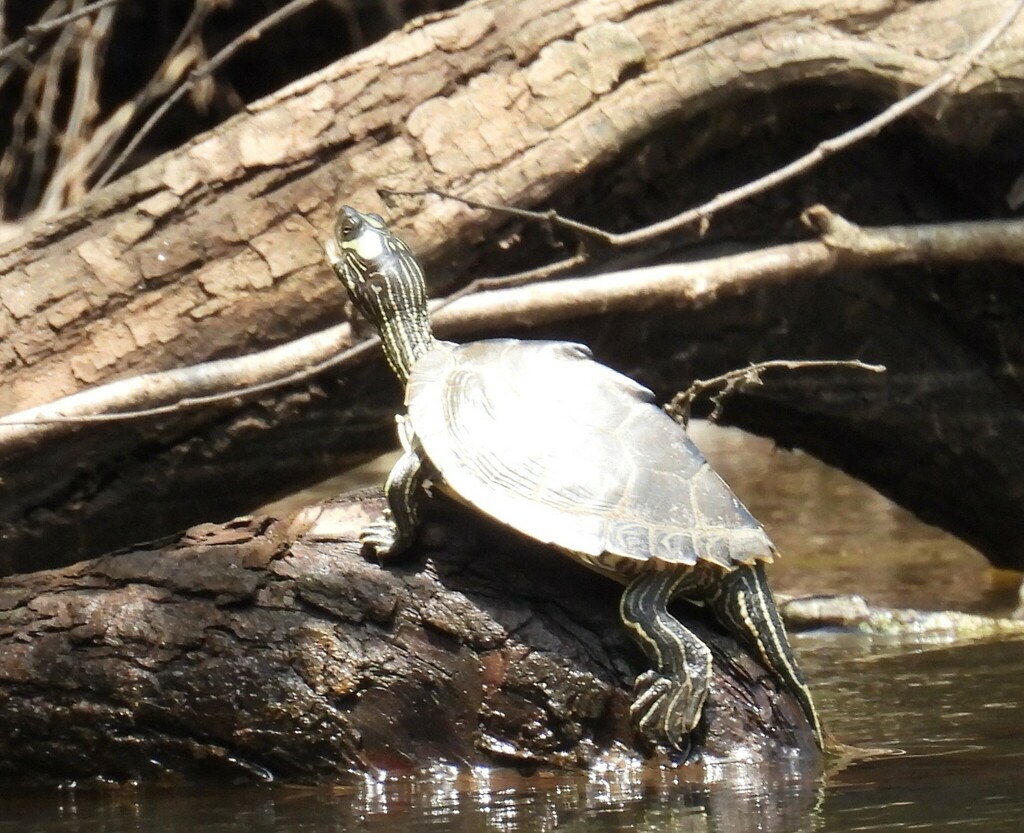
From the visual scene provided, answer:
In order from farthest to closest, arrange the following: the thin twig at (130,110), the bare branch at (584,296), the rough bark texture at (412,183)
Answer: the thin twig at (130,110) → the rough bark texture at (412,183) → the bare branch at (584,296)

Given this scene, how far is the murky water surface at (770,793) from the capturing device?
200 cm

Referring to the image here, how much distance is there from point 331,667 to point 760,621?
2.63ft

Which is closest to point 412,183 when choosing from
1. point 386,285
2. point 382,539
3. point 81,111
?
point 386,285

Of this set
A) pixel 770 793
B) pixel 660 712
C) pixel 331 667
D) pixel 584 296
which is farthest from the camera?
pixel 584 296

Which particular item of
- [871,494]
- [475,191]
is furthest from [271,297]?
[871,494]

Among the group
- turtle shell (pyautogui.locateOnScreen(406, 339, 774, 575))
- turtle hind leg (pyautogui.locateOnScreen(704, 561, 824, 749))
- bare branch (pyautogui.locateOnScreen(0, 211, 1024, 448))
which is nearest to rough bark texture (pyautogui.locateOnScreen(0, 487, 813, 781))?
turtle hind leg (pyautogui.locateOnScreen(704, 561, 824, 749))

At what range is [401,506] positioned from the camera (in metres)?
2.42

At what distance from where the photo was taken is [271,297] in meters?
3.10

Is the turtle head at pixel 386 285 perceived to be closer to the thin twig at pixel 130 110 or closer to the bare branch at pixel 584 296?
the bare branch at pixel 584 296

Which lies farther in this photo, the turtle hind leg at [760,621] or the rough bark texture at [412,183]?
the rough bark texture at [412,183]

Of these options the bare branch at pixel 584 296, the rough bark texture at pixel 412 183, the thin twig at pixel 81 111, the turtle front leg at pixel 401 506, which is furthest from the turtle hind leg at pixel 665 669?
the thin twig at pixel 81 111

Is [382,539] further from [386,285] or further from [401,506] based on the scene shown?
[386,285]

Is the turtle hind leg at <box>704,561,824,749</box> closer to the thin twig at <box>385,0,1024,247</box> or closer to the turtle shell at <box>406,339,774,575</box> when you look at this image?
the turtle shell at <box>406,339,774,575</box>

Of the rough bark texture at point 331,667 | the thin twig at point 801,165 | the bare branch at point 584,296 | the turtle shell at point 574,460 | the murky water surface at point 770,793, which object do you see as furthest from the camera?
the bare branch at point 584,296
